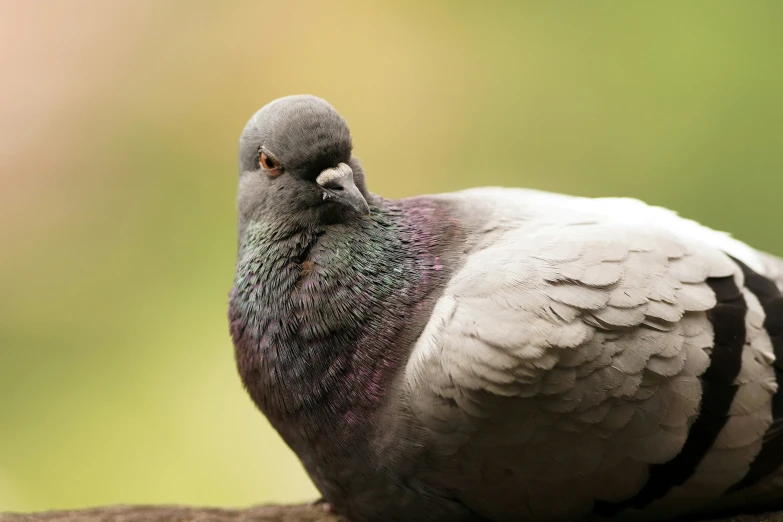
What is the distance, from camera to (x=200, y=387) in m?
5.59

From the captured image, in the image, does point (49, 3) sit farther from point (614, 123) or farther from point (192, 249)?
point (614, 123)

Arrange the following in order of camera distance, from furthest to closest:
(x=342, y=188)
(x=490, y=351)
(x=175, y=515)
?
(x=175, y=515)
(x=342, y=188)
(x=490, y=351)

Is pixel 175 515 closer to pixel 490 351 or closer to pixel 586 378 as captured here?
pixel 490 351

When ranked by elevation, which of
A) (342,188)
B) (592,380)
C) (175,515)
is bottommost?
(175,515)

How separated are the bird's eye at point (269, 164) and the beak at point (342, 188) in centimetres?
20

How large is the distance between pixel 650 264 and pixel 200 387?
356 centimetres

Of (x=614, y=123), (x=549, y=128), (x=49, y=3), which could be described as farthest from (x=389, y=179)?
(x=49, y=3)

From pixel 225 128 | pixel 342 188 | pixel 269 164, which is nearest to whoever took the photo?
pixel 342 188

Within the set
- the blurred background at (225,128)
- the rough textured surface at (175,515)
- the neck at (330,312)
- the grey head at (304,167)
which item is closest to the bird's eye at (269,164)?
the grey head at (304,167)

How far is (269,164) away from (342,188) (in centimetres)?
36

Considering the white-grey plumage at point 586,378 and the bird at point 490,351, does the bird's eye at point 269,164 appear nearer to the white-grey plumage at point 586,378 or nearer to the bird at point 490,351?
the bird at point 490,351

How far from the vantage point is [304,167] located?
3.00 m

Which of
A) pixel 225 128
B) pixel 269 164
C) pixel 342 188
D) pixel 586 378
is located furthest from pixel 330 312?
pixel 225 128

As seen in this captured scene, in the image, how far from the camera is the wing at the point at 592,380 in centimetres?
257
